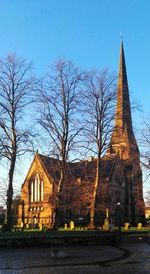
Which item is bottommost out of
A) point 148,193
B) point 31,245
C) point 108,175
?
point 31,245

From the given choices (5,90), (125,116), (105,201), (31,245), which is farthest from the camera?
(105,201)

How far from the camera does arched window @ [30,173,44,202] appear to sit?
6888cm

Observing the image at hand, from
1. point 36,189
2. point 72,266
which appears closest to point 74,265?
point 72,266

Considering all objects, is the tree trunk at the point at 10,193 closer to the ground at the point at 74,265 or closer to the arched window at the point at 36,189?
the ground at the point at 74,265

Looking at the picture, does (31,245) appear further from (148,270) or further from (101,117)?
(101,117)

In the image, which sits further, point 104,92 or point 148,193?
point 148,193

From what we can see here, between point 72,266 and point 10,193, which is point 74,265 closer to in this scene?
point 72,266

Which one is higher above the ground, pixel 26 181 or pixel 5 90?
pixel 5 90

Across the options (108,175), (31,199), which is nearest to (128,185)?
(108,175)

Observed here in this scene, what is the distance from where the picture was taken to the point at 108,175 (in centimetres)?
6819

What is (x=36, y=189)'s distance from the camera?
69625 millimetres

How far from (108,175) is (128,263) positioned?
Answer: 54.5m

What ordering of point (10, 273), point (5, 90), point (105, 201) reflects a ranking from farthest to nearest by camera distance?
point (105, 201) < point (5, 90) < point (10, 273)

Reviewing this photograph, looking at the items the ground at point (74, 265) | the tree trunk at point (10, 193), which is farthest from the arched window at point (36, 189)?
the ground at point (74, 265)
